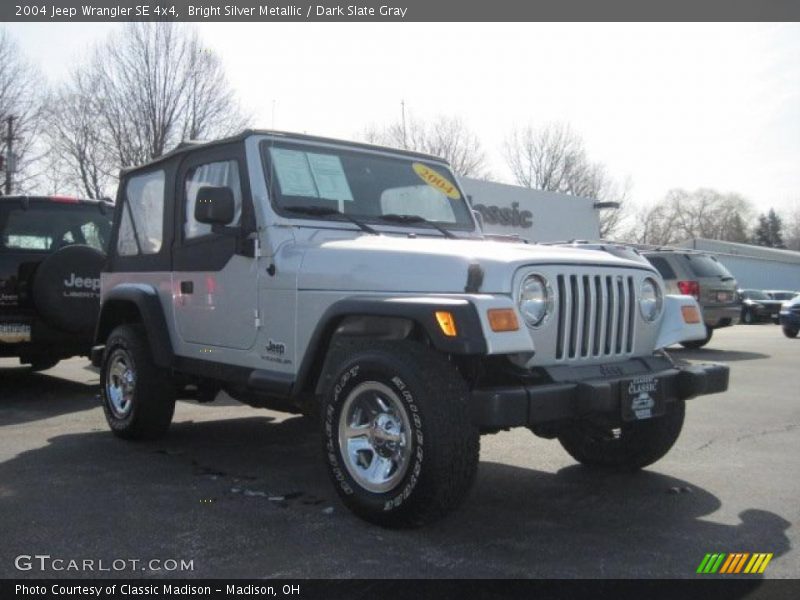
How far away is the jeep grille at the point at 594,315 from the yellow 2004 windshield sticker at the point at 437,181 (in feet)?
5.91

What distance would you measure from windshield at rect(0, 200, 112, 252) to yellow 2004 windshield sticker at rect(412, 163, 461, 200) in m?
4.61

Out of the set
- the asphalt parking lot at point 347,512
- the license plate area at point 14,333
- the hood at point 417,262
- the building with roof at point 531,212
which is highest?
the building with roof at point 531,212

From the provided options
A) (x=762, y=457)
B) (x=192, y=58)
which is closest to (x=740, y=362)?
(x=762, y=457)

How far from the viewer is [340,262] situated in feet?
14.2

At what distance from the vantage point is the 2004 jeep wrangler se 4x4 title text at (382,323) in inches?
144

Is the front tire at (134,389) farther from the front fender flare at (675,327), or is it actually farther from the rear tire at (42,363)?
the front fender flare at (675,327)

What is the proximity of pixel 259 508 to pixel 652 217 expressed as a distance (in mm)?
88465

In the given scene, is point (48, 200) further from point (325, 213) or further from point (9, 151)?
point (9, 151)

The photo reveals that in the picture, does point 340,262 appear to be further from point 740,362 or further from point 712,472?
point 740,362

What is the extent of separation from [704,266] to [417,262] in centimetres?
1156

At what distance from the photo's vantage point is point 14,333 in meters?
7.87

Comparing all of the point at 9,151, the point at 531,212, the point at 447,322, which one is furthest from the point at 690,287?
the point at 9,151

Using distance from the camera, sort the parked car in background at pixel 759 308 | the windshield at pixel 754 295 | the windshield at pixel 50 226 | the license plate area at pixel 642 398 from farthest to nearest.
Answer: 1. the windshield at pixel 754 295
2. the parked car in background at pixel 759 308
3. the windshield at pixel 50 226
4. the license plate area at pixel 642 398

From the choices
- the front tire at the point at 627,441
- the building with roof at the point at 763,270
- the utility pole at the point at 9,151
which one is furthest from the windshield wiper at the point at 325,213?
the building with roof at the point at 763,270
